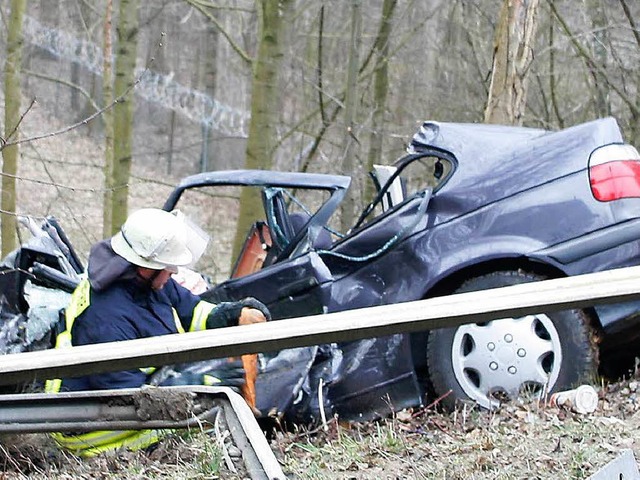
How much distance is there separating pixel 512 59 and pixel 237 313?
5299 millimetres

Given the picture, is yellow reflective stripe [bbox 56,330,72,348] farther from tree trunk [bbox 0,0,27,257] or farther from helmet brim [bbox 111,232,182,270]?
tree trunk [bbox 0,0,27,257]

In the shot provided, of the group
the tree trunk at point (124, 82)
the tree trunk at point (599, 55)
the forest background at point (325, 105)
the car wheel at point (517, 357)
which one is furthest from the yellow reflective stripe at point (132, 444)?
the tree trunk at point (599, 55)

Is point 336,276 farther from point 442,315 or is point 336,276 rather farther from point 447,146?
point 442,315

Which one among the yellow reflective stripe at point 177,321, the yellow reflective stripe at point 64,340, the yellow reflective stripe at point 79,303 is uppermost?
the yellow reflective stripe at point 79,303

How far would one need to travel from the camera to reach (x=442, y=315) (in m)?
2.87

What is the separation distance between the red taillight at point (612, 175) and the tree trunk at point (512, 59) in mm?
4228

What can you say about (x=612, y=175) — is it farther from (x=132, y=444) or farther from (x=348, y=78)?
(x=348, y=78)

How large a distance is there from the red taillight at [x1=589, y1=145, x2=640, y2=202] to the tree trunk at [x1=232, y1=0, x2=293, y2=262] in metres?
5.69

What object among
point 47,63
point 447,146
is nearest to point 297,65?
point 447,146

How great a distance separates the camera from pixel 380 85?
1634 centimetres

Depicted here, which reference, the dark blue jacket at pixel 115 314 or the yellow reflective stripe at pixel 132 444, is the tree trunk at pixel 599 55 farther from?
the yellow reflective stripe at pixel 132 444

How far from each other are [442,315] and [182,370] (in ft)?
8.08

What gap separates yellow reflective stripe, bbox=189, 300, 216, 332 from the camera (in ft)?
16.9

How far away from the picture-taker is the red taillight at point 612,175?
5223mm
